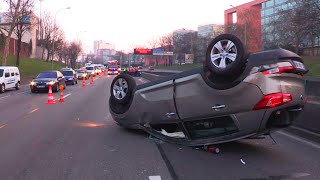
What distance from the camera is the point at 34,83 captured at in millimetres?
27500

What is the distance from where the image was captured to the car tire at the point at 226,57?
7.14 meters

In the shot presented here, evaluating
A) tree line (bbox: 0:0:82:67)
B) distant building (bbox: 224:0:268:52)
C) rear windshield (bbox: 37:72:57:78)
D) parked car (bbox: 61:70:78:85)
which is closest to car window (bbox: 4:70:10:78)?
rear windshield (bbox: 37:72:57:78)

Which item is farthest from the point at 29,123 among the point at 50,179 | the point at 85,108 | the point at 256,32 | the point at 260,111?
the point at 256,32

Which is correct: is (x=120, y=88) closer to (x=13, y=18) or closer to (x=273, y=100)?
(x=273, y=100)

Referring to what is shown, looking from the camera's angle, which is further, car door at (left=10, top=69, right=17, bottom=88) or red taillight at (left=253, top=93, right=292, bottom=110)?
car door at (left=10, top=69, right=17, bottom=88)

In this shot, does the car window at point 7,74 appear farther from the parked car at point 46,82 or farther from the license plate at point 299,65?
the license plate at point 299,65

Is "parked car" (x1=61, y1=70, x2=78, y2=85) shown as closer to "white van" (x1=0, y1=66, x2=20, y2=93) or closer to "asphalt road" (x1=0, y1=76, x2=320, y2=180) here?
"white van" (x1=0, y1=66, x2=20, y2=93)

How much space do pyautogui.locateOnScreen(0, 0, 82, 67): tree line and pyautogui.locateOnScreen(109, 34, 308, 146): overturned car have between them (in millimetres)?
42394

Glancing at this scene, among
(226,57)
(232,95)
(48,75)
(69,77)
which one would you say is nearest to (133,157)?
(232,95)

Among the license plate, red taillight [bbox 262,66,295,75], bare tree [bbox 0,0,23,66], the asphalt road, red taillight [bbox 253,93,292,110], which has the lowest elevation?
the asphalt road

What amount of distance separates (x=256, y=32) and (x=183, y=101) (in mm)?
94697

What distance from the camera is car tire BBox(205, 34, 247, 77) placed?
714 cm

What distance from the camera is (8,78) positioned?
1168 inches

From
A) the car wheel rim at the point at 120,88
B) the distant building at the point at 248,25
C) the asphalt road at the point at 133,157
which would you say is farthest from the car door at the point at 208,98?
the distant building at the point at 248,25
